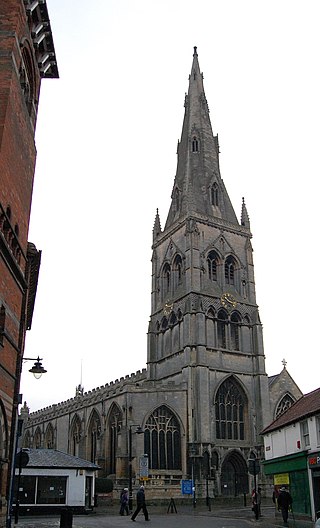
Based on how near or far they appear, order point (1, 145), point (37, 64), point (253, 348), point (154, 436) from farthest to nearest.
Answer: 1. point (253, 348)
2. point (154, 436)
3. point (37, 64)
4. point (1, 145)

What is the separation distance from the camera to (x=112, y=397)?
2194 inches

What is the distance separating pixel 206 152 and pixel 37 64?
50.2m

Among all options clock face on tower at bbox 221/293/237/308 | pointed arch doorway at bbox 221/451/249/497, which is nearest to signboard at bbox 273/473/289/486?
pointed arch doorway at bbox 221/451/249/497

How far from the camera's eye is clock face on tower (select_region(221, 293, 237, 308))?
188 feet

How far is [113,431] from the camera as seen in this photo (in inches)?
2192

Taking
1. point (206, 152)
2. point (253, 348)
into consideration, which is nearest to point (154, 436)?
point (253, 348)

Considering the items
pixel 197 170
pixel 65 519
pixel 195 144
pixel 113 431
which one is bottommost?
pixel 65 519

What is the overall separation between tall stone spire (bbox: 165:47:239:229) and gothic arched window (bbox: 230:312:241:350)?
11.1m

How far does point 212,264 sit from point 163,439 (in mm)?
18994

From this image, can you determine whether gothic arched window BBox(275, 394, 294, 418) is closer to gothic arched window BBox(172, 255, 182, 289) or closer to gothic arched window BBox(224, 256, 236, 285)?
gothic arched window BBox(224, 256, 236, 285)

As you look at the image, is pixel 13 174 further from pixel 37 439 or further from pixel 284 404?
pixel 37 439

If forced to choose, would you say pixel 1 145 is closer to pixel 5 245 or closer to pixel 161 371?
pixel 5 245

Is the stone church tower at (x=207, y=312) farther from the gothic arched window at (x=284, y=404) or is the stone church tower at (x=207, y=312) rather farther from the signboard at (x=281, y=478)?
the signboard at (x=281, y=478)

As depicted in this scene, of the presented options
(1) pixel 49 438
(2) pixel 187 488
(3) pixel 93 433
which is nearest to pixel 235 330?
(3) pixel 93 433
